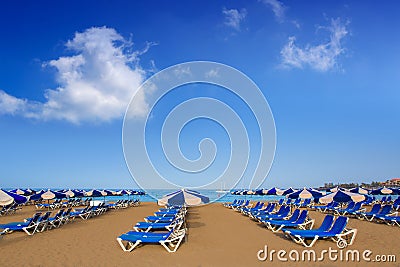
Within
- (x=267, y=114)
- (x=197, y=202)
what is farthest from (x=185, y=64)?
(x=197, y=202)

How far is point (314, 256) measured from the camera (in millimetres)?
6238

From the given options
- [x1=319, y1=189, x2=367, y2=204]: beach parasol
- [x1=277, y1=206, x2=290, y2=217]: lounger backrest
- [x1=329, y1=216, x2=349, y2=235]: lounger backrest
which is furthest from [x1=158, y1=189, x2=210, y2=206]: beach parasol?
[x1=319, y1=189, x2=367, y2=204]: beach parasol

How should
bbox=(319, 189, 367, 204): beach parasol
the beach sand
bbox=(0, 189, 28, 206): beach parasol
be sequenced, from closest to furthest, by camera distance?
the beach sand
bbox=(0, 189, 28, 206): beach parasol
bbox=(319, 189, 367, 204): beach parasol

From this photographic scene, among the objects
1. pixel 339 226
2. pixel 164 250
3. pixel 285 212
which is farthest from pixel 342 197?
pixel 164 250

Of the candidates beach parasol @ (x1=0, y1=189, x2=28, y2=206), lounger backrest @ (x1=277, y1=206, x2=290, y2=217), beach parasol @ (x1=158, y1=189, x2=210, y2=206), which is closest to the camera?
beach parasol @ (x1=158, y1=189, x2=210, y2=206)

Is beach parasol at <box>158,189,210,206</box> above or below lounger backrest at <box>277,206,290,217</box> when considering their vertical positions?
below

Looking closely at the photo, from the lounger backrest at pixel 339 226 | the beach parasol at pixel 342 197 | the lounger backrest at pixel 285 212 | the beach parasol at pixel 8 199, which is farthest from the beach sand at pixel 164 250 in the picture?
the lounger backrest at pixel 285 212

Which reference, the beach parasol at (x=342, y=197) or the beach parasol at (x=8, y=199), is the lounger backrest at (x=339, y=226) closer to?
the beach parasol at (x=342, y=197)

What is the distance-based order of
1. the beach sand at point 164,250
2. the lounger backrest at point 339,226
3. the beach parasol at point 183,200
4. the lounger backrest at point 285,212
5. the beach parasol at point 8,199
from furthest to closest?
the lounger backrest at point 285,212
the beach parasol at point 8,199
the beach parasol at point 183,200
the lounger backrest at point 339,226
the beach sand at point 164,250

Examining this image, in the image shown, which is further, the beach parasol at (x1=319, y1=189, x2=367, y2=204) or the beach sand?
the beach parasol at (x1=319, y1=189, x2=367, y2=204)

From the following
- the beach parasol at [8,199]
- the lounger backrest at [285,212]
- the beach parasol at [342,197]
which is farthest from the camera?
Result: the lounger backrest at [285,212]

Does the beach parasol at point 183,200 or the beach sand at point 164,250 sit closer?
the beach sand at point 164,250

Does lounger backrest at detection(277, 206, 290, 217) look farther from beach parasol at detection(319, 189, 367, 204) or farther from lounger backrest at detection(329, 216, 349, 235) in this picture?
lounger backrest at detection(329, 216, 349, 235)

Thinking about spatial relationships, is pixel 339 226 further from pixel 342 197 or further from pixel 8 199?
pixel 8 199
